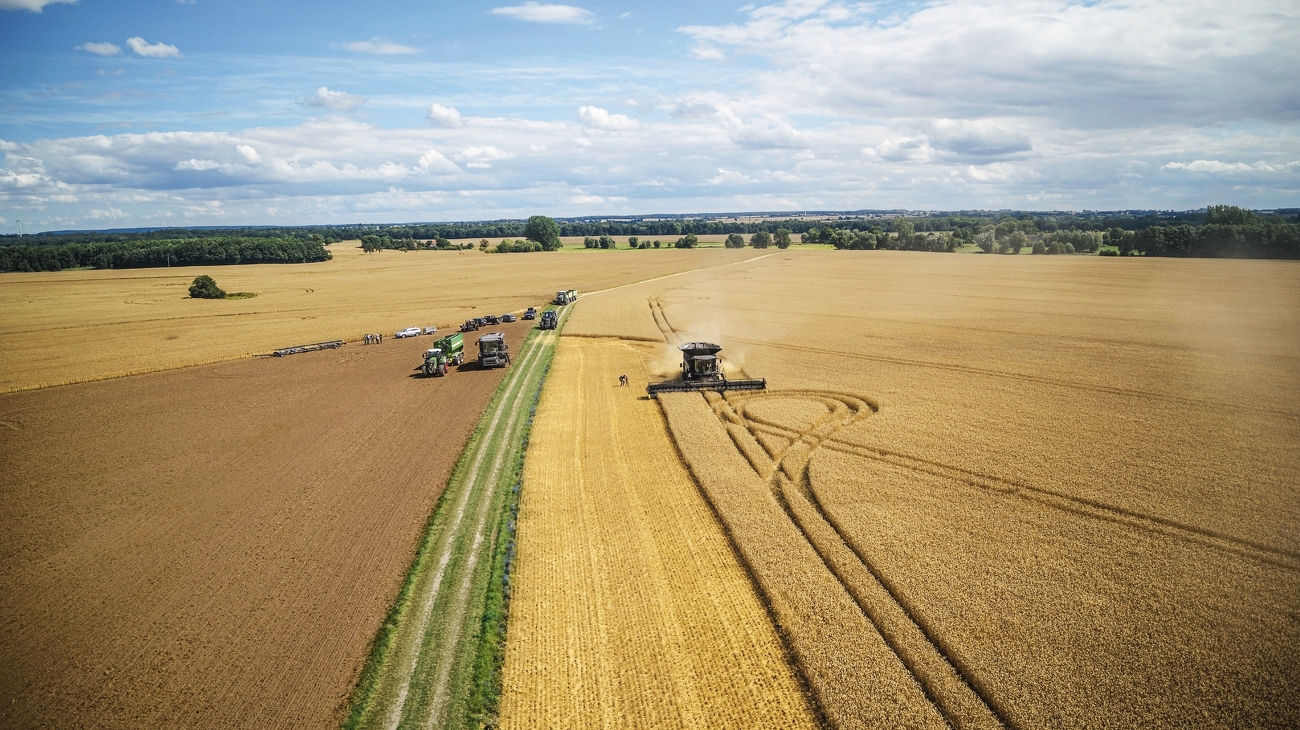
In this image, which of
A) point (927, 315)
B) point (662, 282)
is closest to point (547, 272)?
point (662, 282)

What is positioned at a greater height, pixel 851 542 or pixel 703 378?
→ pixel 703 378

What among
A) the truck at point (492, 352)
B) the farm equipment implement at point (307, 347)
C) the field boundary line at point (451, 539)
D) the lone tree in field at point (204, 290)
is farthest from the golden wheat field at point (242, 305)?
the field boundary line at point (451, 539)

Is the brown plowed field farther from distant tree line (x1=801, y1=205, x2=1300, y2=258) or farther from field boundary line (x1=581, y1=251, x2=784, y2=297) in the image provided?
distant tree line (x1=801, y1=205, x2=1300, y2=258)

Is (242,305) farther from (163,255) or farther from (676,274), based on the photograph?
(163,255)

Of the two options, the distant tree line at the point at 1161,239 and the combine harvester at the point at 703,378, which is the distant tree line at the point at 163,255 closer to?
the combine harvester at the point at 703,378

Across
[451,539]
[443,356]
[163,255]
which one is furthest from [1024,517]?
[163,255]

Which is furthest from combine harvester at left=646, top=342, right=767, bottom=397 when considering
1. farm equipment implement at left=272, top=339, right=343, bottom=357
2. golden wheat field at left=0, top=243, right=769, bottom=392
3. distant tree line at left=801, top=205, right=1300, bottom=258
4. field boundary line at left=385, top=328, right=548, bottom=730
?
distant tree line at left=801, top=205, right=1300, bottom=258
